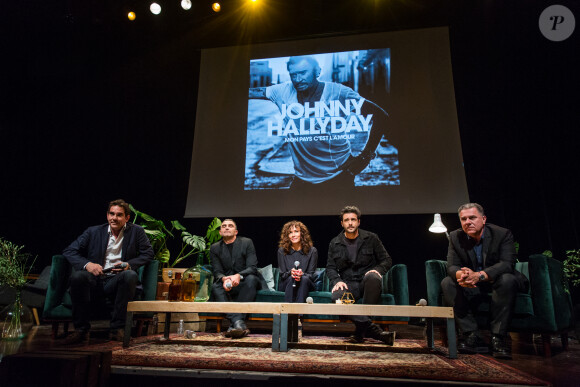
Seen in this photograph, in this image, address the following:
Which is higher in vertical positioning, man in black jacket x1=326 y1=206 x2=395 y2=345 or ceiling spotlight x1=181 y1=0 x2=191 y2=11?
ceiling spotlight x1=181 y1=0 x2=191 y2=11

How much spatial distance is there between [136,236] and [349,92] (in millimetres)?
2879

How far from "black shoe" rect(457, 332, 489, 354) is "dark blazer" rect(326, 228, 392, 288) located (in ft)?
2.55

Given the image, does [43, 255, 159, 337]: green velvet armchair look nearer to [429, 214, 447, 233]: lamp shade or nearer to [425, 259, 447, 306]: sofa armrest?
[425, 259, 447, 306]: sofa armrest

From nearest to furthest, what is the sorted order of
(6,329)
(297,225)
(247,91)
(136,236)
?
1. (6,329)
2. (136,236)
3. (297,225)
4. (247,91)

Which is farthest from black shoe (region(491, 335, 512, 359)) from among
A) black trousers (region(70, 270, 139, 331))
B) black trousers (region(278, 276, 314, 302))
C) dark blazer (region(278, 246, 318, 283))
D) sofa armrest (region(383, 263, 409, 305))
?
black trousers (region(70, 270, 139, 331))

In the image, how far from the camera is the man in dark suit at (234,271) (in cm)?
306

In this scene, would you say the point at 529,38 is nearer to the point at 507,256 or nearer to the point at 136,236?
the point at 507,256

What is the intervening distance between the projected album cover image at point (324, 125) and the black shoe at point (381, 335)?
6.54ft

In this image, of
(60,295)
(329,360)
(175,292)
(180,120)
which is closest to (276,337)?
(329,360)

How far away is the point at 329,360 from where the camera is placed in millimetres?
1887

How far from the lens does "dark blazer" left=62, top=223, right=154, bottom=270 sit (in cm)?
290

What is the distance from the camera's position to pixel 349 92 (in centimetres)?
449

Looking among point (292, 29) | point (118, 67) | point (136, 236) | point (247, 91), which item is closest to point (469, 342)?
point (136, 236)

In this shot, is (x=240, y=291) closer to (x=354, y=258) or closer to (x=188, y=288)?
(x=188, y=288)
